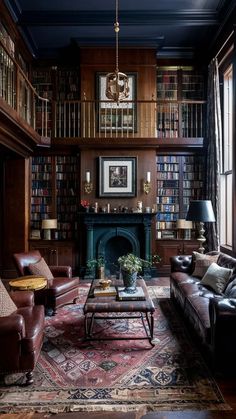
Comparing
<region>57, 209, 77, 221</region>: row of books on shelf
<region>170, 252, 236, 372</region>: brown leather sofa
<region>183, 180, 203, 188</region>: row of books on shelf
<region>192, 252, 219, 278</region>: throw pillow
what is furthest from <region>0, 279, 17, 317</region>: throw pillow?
<region>183, 180, 203, 188</region>: row of books on shelf

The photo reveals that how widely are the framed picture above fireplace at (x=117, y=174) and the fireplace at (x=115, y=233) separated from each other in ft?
1.86

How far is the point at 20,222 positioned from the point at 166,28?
17.4 feet

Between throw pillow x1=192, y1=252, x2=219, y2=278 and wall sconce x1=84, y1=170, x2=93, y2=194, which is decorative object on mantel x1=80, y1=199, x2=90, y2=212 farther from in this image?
throw pillow x1=192, y1=252, x2=219, y2=278

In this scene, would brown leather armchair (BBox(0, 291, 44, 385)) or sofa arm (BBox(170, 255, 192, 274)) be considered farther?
sofa arm (BBox(170, 255, 192, 274))

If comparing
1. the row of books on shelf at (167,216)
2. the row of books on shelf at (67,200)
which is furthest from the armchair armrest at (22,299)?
the row of books on shelf at (167,216)

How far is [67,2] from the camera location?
19.1ft

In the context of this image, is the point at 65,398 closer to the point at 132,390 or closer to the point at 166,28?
the point at 132,390

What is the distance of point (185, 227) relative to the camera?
6.65 m

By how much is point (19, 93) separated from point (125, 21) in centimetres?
273

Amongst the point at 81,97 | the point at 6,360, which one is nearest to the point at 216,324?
the point at 6,360

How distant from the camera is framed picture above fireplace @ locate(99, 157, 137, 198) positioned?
6.76 meters

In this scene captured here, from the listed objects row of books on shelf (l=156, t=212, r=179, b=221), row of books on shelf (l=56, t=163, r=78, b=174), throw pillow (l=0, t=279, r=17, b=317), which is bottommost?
throw pillow (l=0, t=279, r=17, b=317)

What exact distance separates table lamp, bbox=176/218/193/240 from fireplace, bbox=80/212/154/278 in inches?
26.5

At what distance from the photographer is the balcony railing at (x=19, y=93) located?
5023mm
